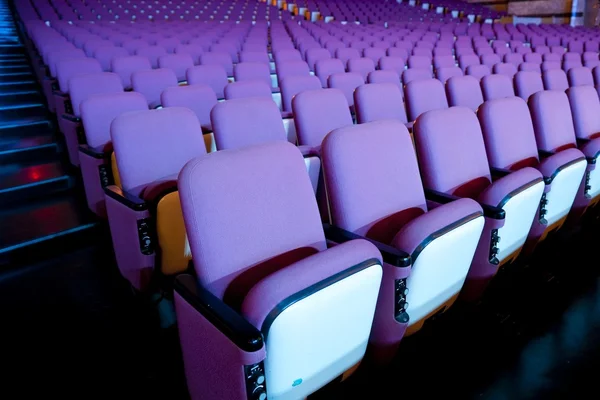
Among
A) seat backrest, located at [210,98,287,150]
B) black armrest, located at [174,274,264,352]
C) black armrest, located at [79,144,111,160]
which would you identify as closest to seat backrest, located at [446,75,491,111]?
seat backrest, located at [210,98,287,150]

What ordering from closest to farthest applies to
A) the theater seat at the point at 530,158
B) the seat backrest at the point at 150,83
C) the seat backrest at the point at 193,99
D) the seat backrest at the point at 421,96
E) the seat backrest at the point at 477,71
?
the theater seat at the point at 530,158 → the seat backrest at the point at 193,99 → the seat backrest at the point at 421,96 → the seat backrest at the point at 150,83 → the seat backrest at the point at 477,71

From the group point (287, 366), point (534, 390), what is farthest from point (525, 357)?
A: point (287, 366)

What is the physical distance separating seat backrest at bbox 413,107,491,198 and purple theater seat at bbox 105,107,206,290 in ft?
1.09

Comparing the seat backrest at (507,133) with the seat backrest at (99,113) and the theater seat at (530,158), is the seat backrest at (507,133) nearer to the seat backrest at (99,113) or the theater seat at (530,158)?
the theater seat at (530,158)

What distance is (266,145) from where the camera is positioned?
450 mm

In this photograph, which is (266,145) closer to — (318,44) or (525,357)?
(525,357)

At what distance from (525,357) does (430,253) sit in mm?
248

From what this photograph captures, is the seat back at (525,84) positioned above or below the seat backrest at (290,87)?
below

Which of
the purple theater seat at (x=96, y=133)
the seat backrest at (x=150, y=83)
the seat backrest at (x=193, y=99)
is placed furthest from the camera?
the seat backrest at (x=150, y=83)

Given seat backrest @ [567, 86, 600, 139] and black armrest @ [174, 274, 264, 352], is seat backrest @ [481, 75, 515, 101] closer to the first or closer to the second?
seat backrest @ [567, 86, 600, 139]

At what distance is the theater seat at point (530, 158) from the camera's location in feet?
2.25

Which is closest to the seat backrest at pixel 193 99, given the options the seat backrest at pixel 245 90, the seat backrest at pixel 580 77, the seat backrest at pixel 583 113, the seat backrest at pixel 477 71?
the seat backrest at pixel 245 90

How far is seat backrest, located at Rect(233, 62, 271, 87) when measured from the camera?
1328mm

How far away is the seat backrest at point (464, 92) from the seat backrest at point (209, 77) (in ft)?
2.00
